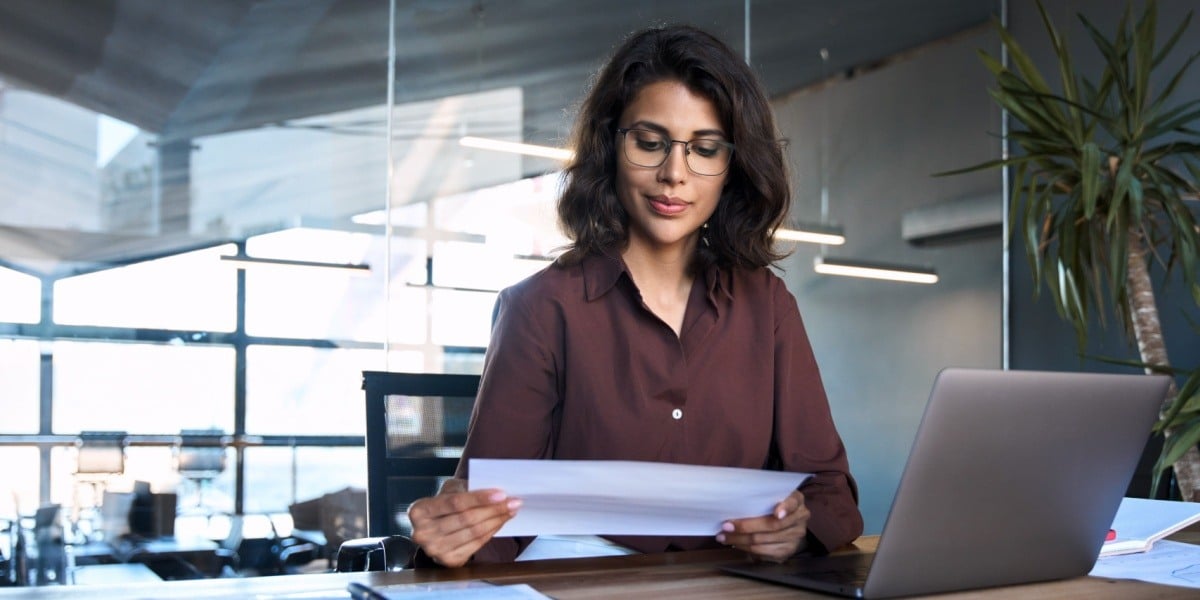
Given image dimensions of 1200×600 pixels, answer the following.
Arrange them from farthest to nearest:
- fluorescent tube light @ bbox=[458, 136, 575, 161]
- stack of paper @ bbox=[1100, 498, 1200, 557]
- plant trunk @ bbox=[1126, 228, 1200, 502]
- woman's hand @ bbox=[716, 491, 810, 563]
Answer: fluorescent tube light @ bbox=[458, 136, 575, 161], plant trunk @ bbox=[1126, 228, 1200, 502], stack of paper @ bbox=[1100, 498, 1200, 557], woman's hand @ bbox=[716, 491, 810, 563]

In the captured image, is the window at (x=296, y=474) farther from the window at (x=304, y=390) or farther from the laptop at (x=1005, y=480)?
the laptop at (x=1005, y=480)

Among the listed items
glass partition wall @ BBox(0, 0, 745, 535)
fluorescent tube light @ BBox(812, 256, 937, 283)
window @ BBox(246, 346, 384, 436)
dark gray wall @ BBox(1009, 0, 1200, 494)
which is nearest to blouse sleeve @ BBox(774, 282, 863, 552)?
glass partition wall @ BBox(0, 0, 745, 535)

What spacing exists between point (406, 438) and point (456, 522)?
0.88m

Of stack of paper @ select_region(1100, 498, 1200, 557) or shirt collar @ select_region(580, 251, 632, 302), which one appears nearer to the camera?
stack of paper @ select_region(1100, 498, 1200, 557)

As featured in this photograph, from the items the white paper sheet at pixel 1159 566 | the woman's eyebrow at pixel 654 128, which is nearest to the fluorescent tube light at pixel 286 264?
the woman's eyebrow at pixel 654 128

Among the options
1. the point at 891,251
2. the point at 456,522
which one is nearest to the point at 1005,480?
the point at 456,522

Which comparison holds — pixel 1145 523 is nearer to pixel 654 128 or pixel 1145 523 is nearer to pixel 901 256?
pixel 654 128

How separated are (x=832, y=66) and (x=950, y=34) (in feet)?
2.54

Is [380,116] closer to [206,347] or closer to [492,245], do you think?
[492,245]

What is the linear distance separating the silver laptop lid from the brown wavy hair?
2.58 ft

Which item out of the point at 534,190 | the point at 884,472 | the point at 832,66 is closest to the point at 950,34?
the point at 832,66

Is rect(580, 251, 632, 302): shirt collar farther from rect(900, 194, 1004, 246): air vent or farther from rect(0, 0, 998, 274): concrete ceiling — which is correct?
rect(900, 194, 1004, 246): air vent

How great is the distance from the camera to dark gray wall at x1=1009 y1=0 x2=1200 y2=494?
5.02 metres

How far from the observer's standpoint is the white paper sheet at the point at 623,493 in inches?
44.8
